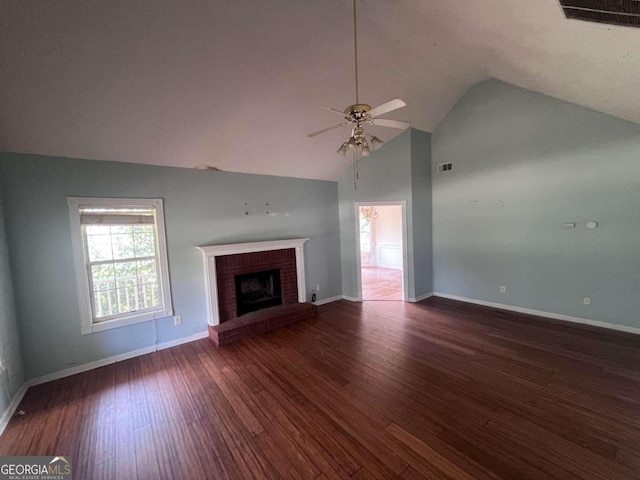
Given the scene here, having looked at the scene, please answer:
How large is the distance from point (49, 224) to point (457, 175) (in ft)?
20.4

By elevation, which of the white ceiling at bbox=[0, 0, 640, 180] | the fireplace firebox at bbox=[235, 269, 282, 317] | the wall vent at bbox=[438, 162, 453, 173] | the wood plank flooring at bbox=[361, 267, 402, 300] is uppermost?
the white ceiling at bbox=[0, 0, 640, 180]

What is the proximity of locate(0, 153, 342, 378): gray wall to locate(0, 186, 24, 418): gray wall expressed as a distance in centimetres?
10

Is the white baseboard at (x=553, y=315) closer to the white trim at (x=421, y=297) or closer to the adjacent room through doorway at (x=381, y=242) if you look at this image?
the white trim at (x=421, y=297)

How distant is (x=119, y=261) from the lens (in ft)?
11.0

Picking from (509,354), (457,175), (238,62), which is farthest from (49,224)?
(457,175)

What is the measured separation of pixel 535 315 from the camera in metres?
4.15

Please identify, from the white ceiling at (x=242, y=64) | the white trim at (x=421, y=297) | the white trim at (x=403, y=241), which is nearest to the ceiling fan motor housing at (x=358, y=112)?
the white ceiling at (x=242, y=64)

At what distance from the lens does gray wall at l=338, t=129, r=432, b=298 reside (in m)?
4.88

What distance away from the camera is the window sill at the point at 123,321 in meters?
3.12

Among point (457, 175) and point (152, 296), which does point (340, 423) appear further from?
point (457, 175)

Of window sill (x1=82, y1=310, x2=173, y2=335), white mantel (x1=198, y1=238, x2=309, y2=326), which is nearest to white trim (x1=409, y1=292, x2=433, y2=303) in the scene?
white mantel (x1=198, y1=238, x2=309, y2=326)

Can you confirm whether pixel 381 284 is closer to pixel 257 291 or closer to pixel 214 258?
pixel 257 291

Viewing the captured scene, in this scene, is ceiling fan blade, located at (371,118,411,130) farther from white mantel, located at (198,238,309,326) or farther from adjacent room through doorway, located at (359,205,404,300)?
adjacent room through doorway, located at (359,205,404,300)

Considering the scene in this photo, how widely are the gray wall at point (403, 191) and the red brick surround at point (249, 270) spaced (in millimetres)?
1396
